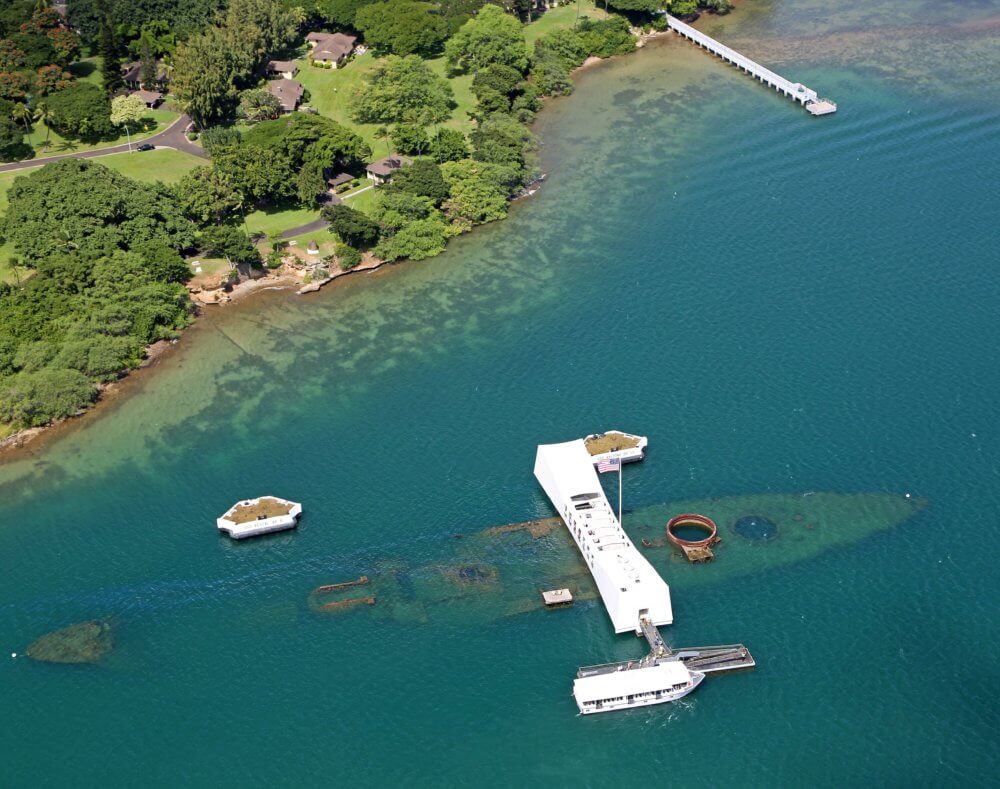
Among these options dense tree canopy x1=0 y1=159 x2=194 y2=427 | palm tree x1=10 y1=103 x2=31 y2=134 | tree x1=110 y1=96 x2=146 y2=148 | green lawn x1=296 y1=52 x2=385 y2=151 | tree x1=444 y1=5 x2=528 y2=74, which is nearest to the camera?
dense tree canopy x1=0 y1=159 x2=194 y2=427

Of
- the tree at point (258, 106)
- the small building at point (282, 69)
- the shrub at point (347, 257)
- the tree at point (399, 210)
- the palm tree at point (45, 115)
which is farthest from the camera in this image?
the small building at point (282, 69)

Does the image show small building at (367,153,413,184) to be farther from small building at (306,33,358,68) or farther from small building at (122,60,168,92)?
small building at (122,60,168,92)

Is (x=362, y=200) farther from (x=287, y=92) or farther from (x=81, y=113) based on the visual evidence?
(x=81, y=113)

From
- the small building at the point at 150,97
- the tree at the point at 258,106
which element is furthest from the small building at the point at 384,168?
the small building at the point at 150,97

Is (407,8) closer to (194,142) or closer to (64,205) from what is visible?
(194,142)

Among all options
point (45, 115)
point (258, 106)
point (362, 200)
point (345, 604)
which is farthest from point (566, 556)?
point (45, 115)

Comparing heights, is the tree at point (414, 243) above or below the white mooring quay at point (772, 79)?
below

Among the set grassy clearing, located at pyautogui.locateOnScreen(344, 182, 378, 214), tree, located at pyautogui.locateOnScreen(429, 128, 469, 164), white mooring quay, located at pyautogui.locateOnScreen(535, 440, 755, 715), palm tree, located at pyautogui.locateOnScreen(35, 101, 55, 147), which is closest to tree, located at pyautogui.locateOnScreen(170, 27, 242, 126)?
palm tree, located at pyautogui.locateOnScreen(35, 101, 55, 147)

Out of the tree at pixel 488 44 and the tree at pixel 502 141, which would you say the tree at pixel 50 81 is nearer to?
the tree at pixel 488 44
